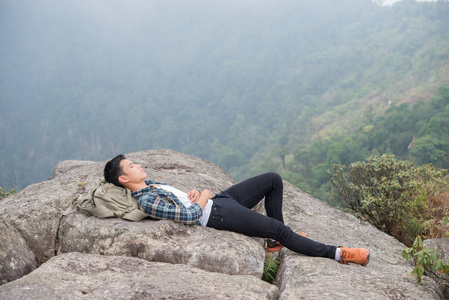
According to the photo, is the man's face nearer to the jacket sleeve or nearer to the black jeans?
the jacket sleeve

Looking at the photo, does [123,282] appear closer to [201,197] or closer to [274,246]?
[201,197]

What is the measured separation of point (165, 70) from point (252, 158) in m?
82.9

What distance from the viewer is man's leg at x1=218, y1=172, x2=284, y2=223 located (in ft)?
14.0

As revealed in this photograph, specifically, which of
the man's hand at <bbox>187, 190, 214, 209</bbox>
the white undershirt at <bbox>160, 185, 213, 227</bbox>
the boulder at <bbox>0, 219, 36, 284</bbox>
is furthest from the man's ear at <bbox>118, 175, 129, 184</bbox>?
the boulder at <bbox>0, 219, 36, 284</bbox>

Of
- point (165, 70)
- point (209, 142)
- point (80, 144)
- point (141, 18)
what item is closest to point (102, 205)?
point (209, 142)

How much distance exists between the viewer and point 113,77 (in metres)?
155

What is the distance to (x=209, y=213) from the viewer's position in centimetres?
384

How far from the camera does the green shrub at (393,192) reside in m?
5.66

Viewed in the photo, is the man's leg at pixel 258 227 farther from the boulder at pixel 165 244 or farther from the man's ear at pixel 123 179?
the man's ear at pixel 123 179

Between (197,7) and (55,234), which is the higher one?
(197,7)

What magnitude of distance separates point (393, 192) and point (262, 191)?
318cm

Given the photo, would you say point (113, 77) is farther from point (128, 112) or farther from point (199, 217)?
point (199, 217)

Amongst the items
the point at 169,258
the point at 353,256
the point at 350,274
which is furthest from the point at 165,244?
the point at 353,256

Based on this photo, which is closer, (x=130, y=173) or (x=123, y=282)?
Result: (x=123, y=282)
